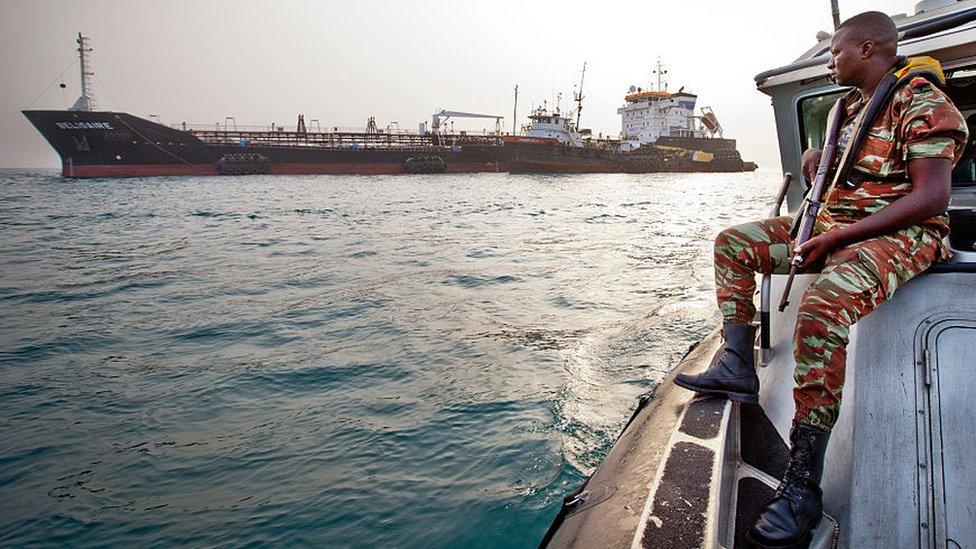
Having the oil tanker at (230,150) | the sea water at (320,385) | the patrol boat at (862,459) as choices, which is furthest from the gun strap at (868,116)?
the oil tanker at (230,150)

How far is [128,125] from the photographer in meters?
46.1

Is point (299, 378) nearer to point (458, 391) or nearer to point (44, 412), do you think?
point (458, 391)

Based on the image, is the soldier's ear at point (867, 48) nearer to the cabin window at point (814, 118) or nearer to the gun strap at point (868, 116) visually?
the gun strap at point (868, 116)

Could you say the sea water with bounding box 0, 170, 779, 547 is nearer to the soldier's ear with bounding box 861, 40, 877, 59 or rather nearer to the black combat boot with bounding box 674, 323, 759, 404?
the black combat boot with bounding box 674, 323, 759, 404

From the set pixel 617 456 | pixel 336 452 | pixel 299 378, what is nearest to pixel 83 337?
pixel 299 378

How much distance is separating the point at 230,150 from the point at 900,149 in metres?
54.3

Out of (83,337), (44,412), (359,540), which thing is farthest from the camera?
(83,337)

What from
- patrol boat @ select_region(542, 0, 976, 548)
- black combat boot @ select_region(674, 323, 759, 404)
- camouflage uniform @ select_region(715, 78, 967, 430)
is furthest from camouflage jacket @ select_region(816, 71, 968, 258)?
black combat boot @ select_region(674, 323, 759, 404)

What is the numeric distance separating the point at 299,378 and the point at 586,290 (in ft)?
17.6

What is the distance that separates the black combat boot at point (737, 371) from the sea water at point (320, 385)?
55.0 inches

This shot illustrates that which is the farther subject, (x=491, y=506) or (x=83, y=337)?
(x=83, y=337)

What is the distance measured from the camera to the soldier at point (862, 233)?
6.39 feet

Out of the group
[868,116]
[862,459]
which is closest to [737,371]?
[862,459]

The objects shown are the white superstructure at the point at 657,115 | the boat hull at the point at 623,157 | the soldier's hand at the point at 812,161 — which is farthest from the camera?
the white superstructure at the point at 657,115
